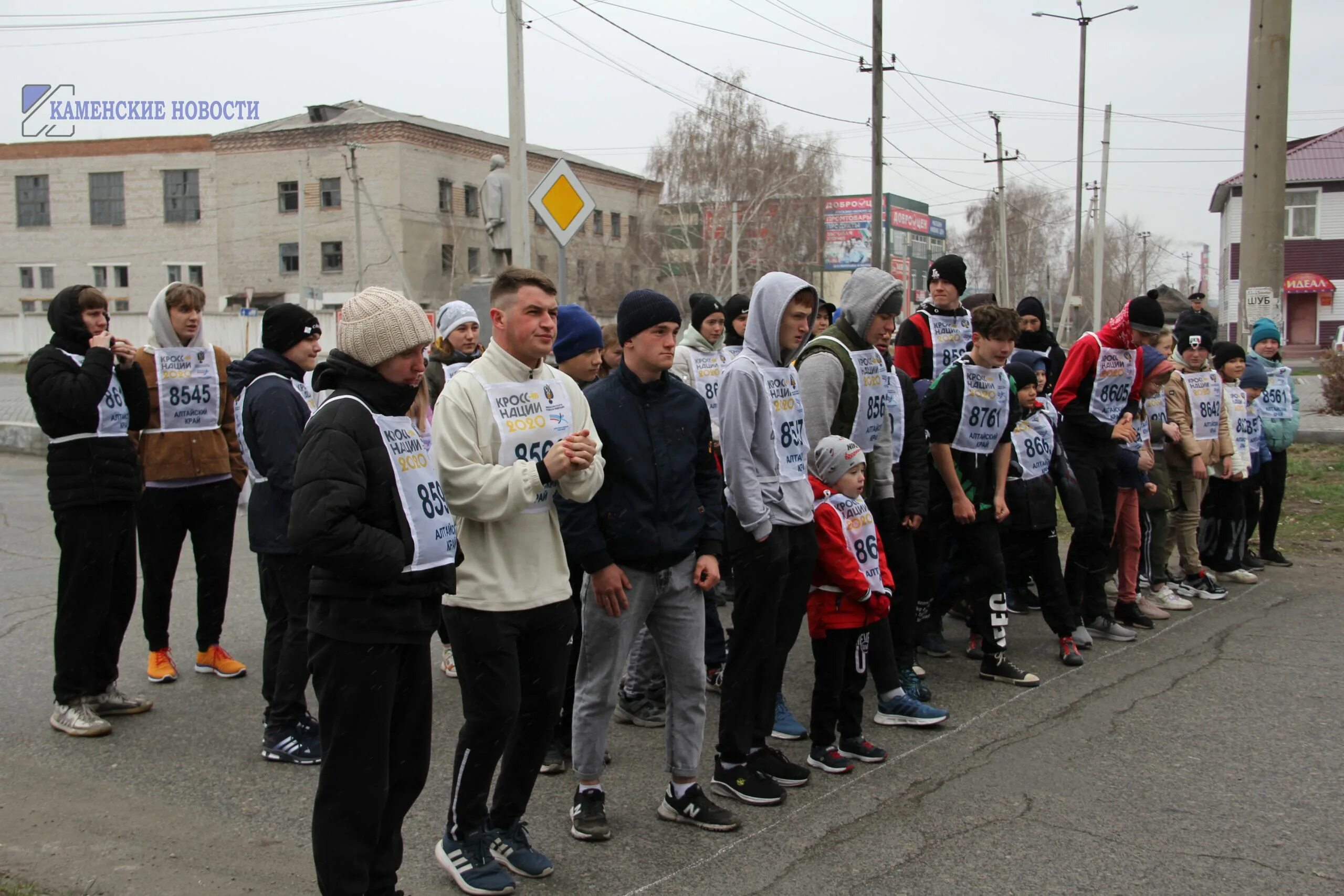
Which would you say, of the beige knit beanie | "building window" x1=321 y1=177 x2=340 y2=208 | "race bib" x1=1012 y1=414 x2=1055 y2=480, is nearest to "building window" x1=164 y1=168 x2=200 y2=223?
"building window" x1=321 y1=177 x2=340 y2=208

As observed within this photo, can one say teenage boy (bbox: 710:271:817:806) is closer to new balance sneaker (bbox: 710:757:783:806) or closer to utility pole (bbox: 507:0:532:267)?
new balance sneaker (bbox: 710:757:783:806)

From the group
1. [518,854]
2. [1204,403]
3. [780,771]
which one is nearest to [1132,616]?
[1204,403]

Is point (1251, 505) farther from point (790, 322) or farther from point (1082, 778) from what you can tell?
point (790, 322)

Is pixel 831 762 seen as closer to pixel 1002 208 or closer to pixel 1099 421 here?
pixel 1099 421

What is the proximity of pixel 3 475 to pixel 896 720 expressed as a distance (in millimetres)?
13142

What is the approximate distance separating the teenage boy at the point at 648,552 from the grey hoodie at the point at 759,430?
0.58ft

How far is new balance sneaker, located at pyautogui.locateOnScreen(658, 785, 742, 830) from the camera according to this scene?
427 centimetres

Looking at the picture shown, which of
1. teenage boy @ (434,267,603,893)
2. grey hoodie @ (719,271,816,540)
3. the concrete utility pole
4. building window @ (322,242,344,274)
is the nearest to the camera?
teenage boy @ (434,267,603,893)

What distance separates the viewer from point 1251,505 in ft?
30.2

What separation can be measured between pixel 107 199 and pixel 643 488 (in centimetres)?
7087

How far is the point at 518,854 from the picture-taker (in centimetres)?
390

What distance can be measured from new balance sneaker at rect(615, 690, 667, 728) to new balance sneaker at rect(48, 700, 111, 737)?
2530 mm

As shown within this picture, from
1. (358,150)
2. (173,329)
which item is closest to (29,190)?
(358,150)

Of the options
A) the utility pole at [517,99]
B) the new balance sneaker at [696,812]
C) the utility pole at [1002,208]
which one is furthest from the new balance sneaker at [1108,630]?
the utility pole at [1002,208]
